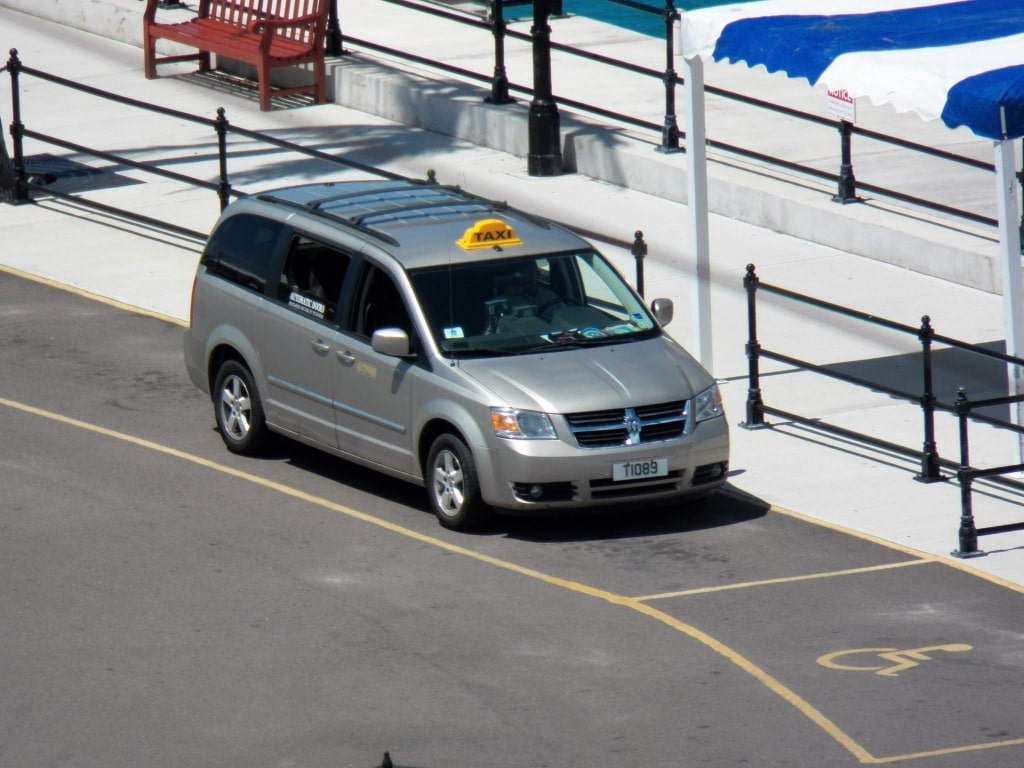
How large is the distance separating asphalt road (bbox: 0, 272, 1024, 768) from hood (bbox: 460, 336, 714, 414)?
2.86 feet

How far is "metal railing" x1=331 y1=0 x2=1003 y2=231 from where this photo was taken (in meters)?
18.2

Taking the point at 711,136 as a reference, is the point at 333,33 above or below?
above

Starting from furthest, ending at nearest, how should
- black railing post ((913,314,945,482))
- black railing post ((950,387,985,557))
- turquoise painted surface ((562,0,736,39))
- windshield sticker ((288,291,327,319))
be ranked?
turquoise painted surface ((562,0,736,39))
windshield sticker ((288,291,327,319))
black railing post ((913,314,945,482))
black railing post ((950,387,985,557))

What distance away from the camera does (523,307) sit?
12461 mm

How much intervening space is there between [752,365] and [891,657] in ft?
13.6

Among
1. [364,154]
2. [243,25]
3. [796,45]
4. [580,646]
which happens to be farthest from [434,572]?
[243,25]

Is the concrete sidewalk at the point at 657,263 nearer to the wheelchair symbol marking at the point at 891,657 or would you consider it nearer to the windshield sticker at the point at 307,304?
the wheelchair symbol marking at the point at 891,657

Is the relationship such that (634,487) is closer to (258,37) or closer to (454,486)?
(454,486)

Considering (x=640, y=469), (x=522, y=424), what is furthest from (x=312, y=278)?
(x=640, y=469)

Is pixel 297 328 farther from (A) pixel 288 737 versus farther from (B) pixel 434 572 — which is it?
(A) pixel 288 737

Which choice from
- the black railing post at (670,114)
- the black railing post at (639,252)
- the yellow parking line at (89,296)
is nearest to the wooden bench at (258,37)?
the black railing post at (670,114)

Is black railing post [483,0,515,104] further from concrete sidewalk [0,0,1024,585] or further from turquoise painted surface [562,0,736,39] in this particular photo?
turquoise painted surface [562,0,736,39]

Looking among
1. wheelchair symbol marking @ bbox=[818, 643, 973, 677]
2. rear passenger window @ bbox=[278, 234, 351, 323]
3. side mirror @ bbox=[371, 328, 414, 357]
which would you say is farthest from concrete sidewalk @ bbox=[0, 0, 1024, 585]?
rear passenger window @ bbox=[278, 234, 351, 323]

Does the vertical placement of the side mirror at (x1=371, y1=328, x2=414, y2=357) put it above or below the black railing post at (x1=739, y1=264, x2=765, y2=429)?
above
